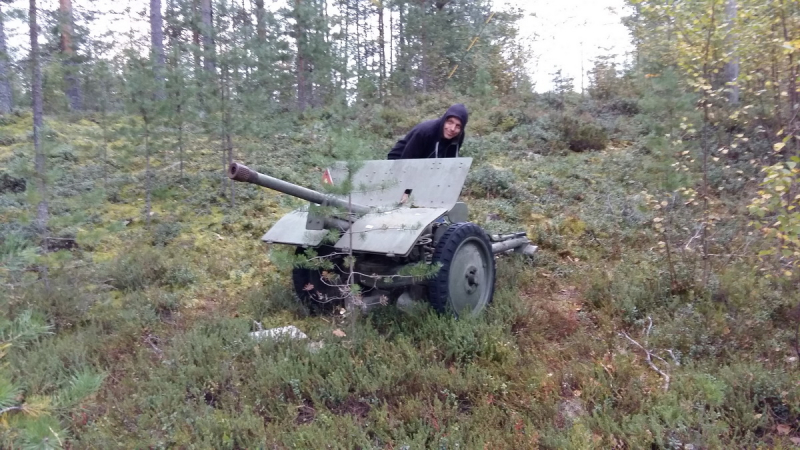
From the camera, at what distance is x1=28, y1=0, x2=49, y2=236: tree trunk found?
6071mm

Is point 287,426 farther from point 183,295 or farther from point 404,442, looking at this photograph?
point 183,295

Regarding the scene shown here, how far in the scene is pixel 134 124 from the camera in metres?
9.09

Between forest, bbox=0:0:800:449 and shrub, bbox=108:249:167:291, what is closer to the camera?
forest, bbox=0:0:800:449

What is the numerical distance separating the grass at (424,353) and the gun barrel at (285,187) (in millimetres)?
489

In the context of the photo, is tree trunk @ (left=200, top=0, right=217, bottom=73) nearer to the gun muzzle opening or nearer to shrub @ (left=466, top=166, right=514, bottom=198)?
shrub @ (left=466, top=166, right=514, bottom=198)

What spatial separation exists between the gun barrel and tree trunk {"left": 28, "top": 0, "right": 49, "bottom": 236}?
3231 mm

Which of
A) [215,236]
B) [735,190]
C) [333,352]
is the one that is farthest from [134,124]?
[735,190]

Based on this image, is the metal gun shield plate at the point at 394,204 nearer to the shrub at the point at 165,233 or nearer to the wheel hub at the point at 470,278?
the wheel hub at the point at 470,278

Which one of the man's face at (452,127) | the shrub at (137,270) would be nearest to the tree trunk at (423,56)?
the man's face at (452,127)

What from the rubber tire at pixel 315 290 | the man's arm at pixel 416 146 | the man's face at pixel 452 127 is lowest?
the rubber tire at pixel 315 290

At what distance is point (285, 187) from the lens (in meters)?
4.36

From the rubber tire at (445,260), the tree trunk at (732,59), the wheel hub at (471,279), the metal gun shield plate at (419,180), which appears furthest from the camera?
the tree trunk at (732,59)

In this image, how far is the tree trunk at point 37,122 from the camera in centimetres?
607

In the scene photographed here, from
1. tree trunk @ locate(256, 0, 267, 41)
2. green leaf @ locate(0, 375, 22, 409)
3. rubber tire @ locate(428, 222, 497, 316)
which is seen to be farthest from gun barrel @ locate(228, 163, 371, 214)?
tree trunk @ locate(256, 0, 267, 41)
